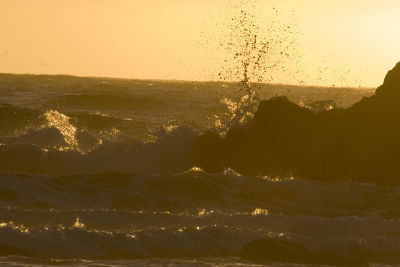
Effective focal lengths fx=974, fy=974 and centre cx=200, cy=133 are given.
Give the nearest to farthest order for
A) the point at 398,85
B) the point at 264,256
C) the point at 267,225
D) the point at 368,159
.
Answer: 1. the point at 264,256
2. the point at 267,225
3. the point at 368,159
4. the point at 398,85

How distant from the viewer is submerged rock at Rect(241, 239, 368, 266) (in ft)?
48.3

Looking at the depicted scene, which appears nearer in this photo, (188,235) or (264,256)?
(264,256)

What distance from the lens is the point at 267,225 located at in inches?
669

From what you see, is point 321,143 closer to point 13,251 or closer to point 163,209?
point 163,209

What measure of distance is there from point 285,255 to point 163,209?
165 inches

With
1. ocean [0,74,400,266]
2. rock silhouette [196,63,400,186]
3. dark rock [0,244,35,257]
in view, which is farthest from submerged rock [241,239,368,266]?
rock silhouette [196,63,400,186]

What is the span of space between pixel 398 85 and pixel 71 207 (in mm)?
9521

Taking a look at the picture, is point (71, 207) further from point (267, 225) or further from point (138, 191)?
point (267, 225)

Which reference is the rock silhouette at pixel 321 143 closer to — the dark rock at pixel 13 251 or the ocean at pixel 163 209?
the ocean at pixel 163 209

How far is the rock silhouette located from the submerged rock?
24.2 feet

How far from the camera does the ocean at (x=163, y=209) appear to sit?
49.2ft

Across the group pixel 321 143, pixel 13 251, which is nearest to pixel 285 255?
pixel 13 251

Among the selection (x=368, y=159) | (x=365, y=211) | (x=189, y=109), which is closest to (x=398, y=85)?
(x=368, y=159)

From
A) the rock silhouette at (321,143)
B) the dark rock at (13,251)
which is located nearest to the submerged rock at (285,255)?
the dark rock at (13,251)
